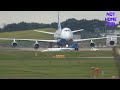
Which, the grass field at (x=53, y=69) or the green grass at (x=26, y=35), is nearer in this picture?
the grass field at (x=53, y=69)

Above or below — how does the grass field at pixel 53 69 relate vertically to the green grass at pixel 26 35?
below

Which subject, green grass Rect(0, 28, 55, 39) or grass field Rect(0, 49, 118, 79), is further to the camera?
green grass Rect(0, 28, 55, 39)

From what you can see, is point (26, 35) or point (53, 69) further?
point (26, 35)

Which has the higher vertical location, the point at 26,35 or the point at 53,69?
the point at 26,35

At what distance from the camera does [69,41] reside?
72.8 meters

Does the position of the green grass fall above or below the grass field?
above
